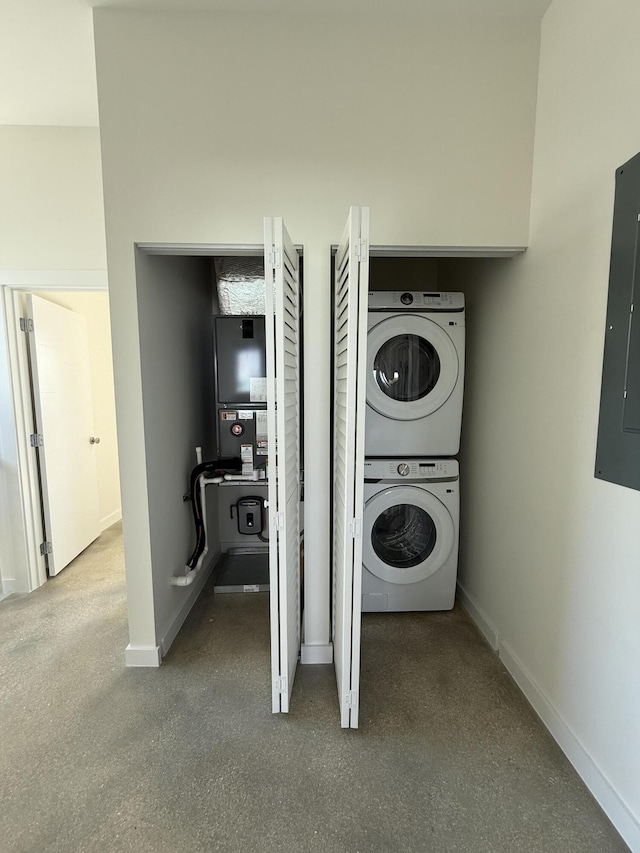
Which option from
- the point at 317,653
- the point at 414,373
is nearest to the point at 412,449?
the point at 414,373

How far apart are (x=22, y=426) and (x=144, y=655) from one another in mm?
1667

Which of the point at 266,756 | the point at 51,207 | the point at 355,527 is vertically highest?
the point at 51,207

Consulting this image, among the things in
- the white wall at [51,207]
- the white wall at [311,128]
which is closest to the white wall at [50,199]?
the white wall at [51,207]

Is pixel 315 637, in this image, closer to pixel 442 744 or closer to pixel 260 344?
pixel 442 744

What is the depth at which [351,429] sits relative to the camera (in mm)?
1382

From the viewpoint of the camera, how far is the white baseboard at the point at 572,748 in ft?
3.90

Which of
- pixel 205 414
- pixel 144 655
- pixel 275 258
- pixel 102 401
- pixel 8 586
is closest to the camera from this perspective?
pixel 275 258

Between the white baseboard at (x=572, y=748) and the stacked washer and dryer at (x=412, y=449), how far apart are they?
0.48 m

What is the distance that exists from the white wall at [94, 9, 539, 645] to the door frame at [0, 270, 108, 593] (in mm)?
975

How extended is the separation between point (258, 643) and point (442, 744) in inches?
39.3

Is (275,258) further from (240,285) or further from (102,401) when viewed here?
(102,401)

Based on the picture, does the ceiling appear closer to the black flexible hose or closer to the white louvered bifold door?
the white louvered bifold door

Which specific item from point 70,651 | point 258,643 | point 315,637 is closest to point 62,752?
point 70,651

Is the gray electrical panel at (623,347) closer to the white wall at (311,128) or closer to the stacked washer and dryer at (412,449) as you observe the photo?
the white wall at (311,128)
